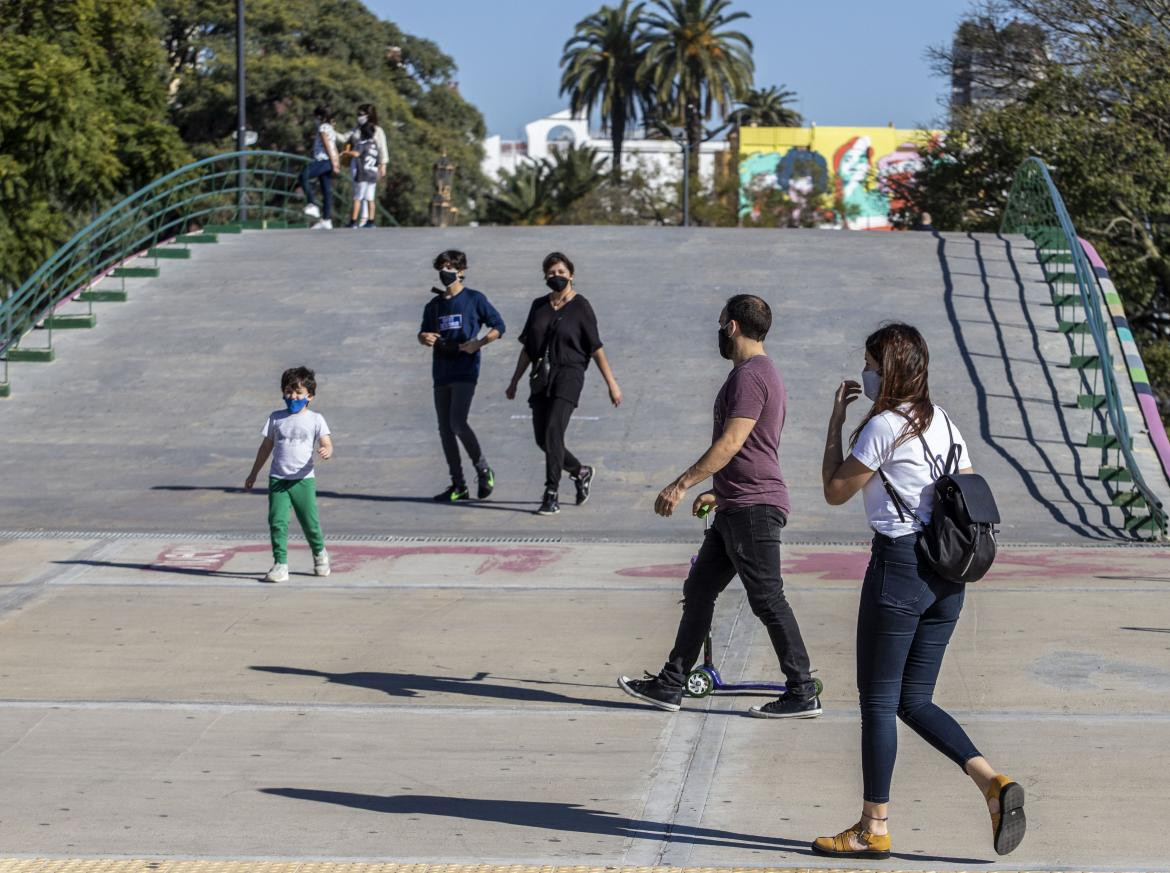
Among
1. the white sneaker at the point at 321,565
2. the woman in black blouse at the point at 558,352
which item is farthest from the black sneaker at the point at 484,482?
the white sneaker at the point at 321,565

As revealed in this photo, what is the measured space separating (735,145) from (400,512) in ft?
239

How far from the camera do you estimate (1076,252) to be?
14906 mm

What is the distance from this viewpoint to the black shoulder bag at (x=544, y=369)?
36.4 feet

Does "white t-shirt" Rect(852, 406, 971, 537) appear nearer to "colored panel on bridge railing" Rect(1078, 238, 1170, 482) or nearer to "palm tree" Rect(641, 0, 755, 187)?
"colored panel on bridge railing" Rect(1078, 238, 1170, 482)

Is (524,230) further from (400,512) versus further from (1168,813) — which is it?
(1168,813)

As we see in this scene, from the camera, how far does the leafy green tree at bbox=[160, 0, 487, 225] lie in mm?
51219

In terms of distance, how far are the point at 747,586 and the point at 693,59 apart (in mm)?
61884

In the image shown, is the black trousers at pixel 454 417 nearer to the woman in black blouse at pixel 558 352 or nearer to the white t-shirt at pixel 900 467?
the woman in black blouse at pixel 558 352

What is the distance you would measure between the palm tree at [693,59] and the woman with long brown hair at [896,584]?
198 ft

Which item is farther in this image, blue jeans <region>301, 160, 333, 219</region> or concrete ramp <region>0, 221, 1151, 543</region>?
blue jeans <region>301, 160, 333, 219</region>

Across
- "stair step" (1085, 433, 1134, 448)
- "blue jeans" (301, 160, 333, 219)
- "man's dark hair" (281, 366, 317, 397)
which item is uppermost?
"blue jeans" (301, 160, 333, 219)

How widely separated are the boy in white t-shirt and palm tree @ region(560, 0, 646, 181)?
58235 mm

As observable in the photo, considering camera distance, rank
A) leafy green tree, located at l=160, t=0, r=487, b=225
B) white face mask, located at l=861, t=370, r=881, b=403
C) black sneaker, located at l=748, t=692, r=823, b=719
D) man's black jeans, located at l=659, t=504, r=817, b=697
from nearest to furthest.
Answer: white face mask, located at l=861, t=370, r=881, b=403
man's black jeans, located at l=659, t=504, r=817, b=697
black sneaker, located at l=748, t=692, r=823, b=719
leafy green tree, located at l=160, t=0, r=487, b=225

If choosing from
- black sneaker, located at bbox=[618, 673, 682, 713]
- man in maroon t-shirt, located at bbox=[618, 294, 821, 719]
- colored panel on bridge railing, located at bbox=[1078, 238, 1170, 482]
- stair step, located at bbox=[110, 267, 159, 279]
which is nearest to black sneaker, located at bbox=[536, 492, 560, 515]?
colored panel on bridge railing, located at bbox=[1078, 238, 1170, 482]
